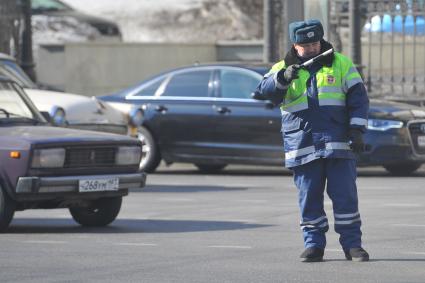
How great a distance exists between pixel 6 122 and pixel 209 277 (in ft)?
14.3

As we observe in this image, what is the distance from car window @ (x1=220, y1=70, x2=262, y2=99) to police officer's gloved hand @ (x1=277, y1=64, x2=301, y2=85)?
878cm

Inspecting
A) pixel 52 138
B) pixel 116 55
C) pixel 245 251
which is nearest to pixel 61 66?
pixel 116 55

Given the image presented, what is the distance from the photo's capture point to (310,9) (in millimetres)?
17781

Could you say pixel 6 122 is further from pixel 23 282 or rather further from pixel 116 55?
pixel 116 55

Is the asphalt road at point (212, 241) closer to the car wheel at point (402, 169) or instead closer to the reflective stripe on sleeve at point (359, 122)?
the reflective stripe on sleeve at point (359, 122)

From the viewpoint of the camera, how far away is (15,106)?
13836 millimetres

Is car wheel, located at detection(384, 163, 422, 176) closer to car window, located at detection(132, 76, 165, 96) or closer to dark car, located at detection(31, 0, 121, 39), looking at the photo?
car window, located at detection(132, 76, 165, 96)

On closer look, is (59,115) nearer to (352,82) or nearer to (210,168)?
(210,168)

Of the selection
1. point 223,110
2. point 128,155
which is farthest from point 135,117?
point 128,155

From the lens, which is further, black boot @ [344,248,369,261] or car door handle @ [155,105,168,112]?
car door handle @ [155,105,168,112]

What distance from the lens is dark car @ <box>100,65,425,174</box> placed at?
18.0 meters

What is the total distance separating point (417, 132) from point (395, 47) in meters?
5.02

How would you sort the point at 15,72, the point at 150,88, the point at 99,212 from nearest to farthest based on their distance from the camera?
the point at 99,212, the point at 15,72, the point at 150,88

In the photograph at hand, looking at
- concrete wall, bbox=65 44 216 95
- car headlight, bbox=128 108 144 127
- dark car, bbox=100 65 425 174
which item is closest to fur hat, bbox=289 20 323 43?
dark car, bbox=100 65 425 174
